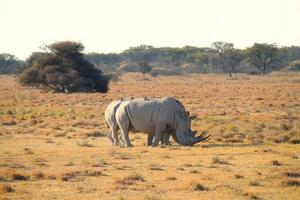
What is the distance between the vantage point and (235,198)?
1310 cm

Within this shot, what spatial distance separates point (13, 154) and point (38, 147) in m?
2.35

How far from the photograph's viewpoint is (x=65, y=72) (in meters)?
63.9

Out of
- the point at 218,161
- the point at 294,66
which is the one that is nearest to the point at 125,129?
the point at 218,161

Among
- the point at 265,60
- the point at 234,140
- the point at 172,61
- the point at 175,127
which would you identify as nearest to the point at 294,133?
the point at 234,140

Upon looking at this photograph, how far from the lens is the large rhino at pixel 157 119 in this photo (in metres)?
22.8

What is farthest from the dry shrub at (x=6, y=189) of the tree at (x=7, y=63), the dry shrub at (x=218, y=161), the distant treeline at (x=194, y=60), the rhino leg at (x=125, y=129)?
the tree at (x=7, y=63)

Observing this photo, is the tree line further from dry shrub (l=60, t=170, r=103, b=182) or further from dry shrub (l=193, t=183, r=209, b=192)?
dry shrub (l=193, t=183, r=209, b=192)

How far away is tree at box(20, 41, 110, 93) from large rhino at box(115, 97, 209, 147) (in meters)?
39.6

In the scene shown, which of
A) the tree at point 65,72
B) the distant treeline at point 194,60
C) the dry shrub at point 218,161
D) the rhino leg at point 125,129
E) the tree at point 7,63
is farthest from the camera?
the tree at point 7,63

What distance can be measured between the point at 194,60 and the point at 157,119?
13896cm

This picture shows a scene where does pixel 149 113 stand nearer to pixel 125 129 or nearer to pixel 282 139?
pixel 125 129

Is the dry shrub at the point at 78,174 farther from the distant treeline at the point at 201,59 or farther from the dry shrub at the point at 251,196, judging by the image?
the distant treeline at the point at 201,59

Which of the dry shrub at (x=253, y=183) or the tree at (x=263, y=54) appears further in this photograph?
the tree at (x=263, y=54)

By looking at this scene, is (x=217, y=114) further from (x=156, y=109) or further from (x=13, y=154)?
(x=13, y=154)
